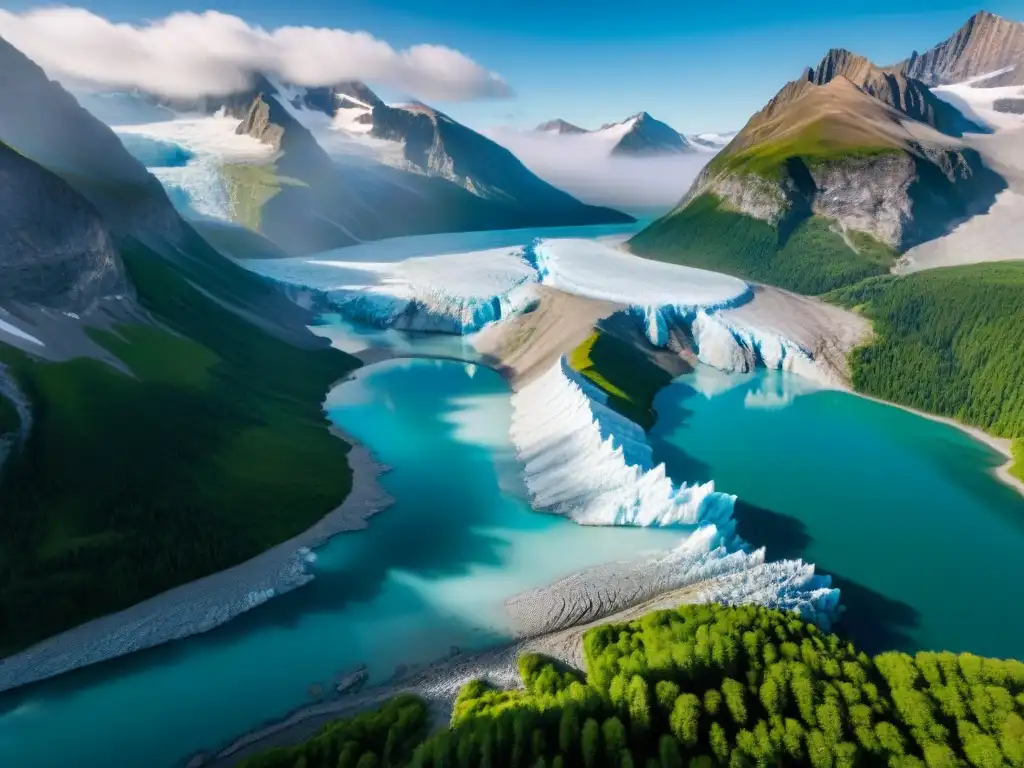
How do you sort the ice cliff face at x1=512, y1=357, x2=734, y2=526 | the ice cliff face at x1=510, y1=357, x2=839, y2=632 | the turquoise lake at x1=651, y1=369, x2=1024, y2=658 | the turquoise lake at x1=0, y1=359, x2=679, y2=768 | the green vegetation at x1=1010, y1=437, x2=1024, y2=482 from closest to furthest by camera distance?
the turquoise lake at x1=0, y1=359, x2=679, y2=768, the ice cliff face at x1=510, y1=357, x2=839, y2=632, the turquoise lake at x1=651, y1=369, x2=1024, y2=658, the ice cliff face at x1=512, y1=357, x2=734, y2=526, the green vegetation at x1=1010, y1=437, x2=1024, y2=482

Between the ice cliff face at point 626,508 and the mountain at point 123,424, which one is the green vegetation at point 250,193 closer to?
the mountain at point 123,424

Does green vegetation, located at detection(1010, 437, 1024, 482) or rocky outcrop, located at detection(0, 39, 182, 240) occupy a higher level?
rocky outcrop, located at detection(0, 39, 182, 240)

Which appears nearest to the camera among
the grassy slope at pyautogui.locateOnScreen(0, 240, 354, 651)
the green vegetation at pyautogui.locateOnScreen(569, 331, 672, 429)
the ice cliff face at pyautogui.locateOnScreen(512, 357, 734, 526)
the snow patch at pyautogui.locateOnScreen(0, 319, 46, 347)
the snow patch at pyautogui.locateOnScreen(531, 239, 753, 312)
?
the grassy slope at pyautogui.locateOnScreen(0, 240, 354, 651)

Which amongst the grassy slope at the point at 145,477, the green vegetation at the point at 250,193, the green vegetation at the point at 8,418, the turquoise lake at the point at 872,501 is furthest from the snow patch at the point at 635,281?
the green vegetation at the point at 8,418

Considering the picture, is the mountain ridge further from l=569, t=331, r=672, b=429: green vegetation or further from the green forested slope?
l=569, t=331, r=672, b=429: green vegetation

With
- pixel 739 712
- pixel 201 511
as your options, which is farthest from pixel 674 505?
pixel 201 511

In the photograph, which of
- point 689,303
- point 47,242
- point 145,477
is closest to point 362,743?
point 145,477

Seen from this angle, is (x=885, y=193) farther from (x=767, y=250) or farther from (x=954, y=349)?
(x=954, y=349)

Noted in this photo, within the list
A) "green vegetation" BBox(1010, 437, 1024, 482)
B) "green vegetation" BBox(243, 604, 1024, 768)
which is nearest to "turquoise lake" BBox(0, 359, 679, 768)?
"green vegetation" BBox(243, 604, 1024, 768)
